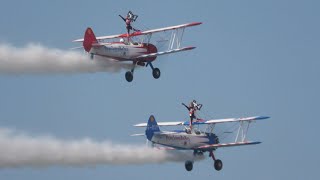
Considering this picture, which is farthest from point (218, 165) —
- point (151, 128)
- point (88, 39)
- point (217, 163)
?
point (88, 39)

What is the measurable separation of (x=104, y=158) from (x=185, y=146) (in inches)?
210

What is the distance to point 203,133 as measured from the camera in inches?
3735

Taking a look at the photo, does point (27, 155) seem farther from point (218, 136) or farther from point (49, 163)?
point (218, 136)

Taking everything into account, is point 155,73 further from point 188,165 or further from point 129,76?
point 188,165

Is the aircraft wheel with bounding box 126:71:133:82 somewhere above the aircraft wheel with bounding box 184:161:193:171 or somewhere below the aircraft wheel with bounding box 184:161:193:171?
above

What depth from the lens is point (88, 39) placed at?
89562 mm

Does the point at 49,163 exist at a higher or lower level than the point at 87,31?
lower

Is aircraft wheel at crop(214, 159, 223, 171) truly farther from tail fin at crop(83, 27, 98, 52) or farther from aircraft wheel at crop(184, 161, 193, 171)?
tail fin at crop(83, 27, 98, 52)

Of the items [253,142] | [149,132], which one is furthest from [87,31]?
[253,142]

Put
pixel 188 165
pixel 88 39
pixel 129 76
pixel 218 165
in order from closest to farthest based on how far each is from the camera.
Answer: pixel 88 39 → pixel 129 76 → pixel 188 165 → pixel 218 165

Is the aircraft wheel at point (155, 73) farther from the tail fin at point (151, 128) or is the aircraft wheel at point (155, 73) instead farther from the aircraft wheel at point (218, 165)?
the aircraft wheel at point (218, 165)

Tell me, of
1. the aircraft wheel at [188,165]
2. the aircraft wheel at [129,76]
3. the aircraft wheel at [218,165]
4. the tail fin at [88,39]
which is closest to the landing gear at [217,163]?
the aircraft wheel at [218,165]

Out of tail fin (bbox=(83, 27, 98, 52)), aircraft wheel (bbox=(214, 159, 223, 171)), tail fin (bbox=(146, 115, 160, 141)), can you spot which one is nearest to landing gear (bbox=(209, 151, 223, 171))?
aircraft wheel (bbox=(214, 159, 223, 171))

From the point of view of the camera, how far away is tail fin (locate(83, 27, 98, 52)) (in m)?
89.4
